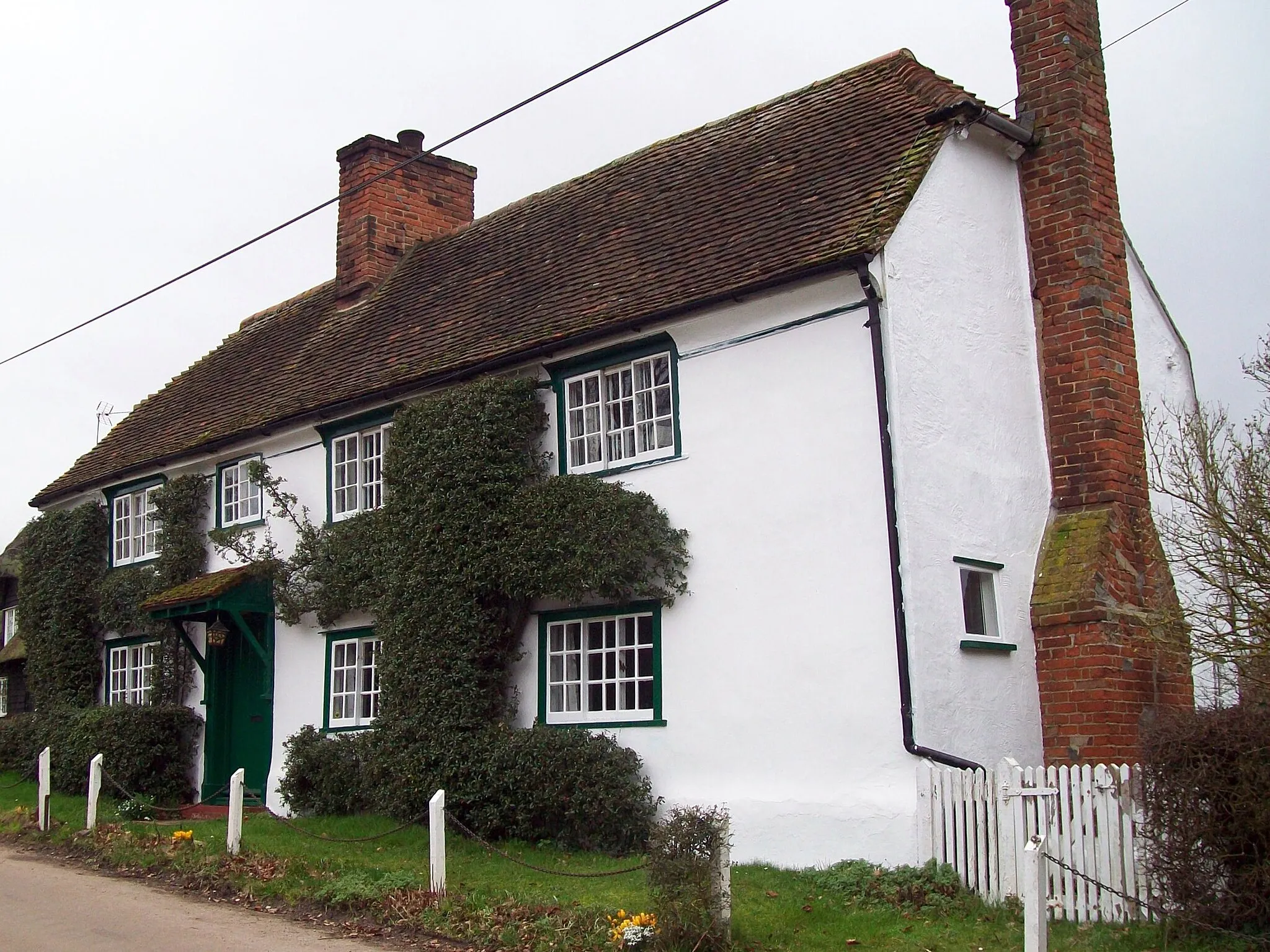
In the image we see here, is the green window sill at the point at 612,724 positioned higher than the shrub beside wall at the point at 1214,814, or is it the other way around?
the green window sill at the point at 612,724

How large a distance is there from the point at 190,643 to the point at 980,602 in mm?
11799

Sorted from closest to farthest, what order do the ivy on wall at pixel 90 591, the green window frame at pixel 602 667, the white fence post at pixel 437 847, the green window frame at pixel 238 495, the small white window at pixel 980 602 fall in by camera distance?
the white fence post at pixel 437 847 → the small white window at pixel 980 602 → the green window frame at pixel 602 667 → the green window frame at pixel 238 495 → the ivy on wall at pixel 90 591

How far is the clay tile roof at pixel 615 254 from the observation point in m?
13.1

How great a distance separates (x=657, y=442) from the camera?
13.8 m

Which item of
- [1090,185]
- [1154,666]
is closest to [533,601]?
[1154,666]

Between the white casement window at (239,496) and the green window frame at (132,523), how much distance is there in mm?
1723

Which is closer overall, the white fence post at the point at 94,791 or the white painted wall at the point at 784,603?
the white painted wall at the point at 784,603

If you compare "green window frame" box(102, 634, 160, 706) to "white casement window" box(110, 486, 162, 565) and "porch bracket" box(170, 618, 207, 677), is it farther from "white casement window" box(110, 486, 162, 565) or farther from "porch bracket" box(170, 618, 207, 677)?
"white casement window" box(110, 486, 162, 565)

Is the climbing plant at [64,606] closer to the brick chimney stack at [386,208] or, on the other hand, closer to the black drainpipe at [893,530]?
the brick chimney stack at [386,208]

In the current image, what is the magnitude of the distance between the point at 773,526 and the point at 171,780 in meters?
11.0

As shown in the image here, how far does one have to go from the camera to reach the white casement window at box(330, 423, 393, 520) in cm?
1691

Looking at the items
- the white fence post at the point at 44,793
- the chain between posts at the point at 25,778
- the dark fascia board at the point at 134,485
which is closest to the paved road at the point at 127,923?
the white fence post at the point at 44,793

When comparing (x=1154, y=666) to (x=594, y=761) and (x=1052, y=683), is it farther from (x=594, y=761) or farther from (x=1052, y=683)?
(x=594, y=761)

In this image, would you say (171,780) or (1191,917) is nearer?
(1191,917)
